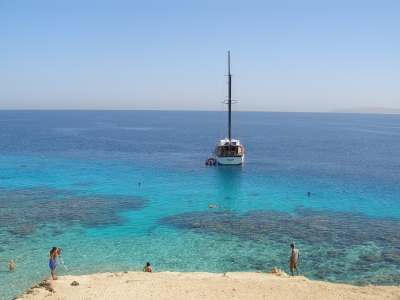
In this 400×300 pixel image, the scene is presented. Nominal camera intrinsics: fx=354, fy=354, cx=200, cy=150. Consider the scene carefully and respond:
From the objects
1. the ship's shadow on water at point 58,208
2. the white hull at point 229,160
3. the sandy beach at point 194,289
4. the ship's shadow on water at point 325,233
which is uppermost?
the white hull at point 229,160

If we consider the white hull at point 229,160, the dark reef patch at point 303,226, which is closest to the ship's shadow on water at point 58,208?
the dark reef patch at point 303,226

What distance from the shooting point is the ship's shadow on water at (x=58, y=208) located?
32812 mm

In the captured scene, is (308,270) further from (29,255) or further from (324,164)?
(324,164)

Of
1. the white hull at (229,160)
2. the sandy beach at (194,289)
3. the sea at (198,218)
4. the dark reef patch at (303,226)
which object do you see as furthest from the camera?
the white hull at (229,160)

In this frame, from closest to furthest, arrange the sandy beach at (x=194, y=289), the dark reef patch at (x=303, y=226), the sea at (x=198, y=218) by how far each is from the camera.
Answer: the sandy beach at (x=194, y=289)
the sea at (x=198, y=218)
the dark reef patch at (x=303, y=226)

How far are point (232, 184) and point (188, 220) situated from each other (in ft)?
55.6

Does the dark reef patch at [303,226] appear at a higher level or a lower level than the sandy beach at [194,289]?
lower

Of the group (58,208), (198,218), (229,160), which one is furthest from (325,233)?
(229,160)

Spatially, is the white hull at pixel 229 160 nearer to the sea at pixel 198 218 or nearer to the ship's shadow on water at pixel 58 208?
the sea at pixel 198 218

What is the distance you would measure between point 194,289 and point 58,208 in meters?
24.0

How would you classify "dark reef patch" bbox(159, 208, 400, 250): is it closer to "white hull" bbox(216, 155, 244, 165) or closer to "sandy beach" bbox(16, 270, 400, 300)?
"sandy beach" bbox(16, 270, 400, 300)

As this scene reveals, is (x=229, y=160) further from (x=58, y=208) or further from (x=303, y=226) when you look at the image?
(x=58, y=208)

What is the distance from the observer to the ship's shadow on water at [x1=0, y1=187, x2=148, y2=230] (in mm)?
32812

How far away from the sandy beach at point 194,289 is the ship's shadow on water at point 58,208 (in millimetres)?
12976
